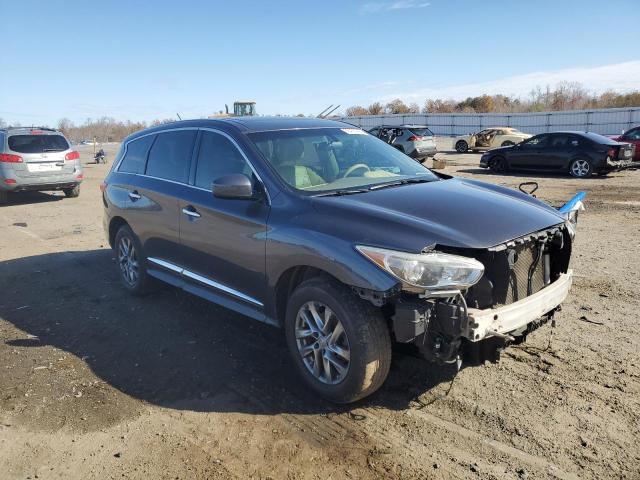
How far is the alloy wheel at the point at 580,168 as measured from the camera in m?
16.2

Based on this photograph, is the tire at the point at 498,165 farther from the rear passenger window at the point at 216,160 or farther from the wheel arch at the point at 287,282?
the wheel arch at the point at 287,282

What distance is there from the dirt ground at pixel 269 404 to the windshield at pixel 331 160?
4.88 ft

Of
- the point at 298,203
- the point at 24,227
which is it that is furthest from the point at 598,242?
the point at 24,227

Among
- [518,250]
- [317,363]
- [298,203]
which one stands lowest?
[317,363]

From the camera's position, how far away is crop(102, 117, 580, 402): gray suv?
123 inches

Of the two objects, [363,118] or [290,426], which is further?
[363,118]

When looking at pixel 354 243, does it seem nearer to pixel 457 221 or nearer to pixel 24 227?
pixel 457 221

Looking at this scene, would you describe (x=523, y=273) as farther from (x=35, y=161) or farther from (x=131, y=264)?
(x=35, y=161)

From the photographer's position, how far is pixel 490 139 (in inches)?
1120

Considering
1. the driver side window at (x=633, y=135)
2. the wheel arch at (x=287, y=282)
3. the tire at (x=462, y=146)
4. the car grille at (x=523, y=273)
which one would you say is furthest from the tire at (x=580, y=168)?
the wheel arch at (x=287, y=282)

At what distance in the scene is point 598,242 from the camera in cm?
803

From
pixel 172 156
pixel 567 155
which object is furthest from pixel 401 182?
pixel 567 155

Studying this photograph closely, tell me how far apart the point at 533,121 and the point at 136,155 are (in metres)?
37.8

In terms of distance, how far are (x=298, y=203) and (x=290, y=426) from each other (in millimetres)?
1531
